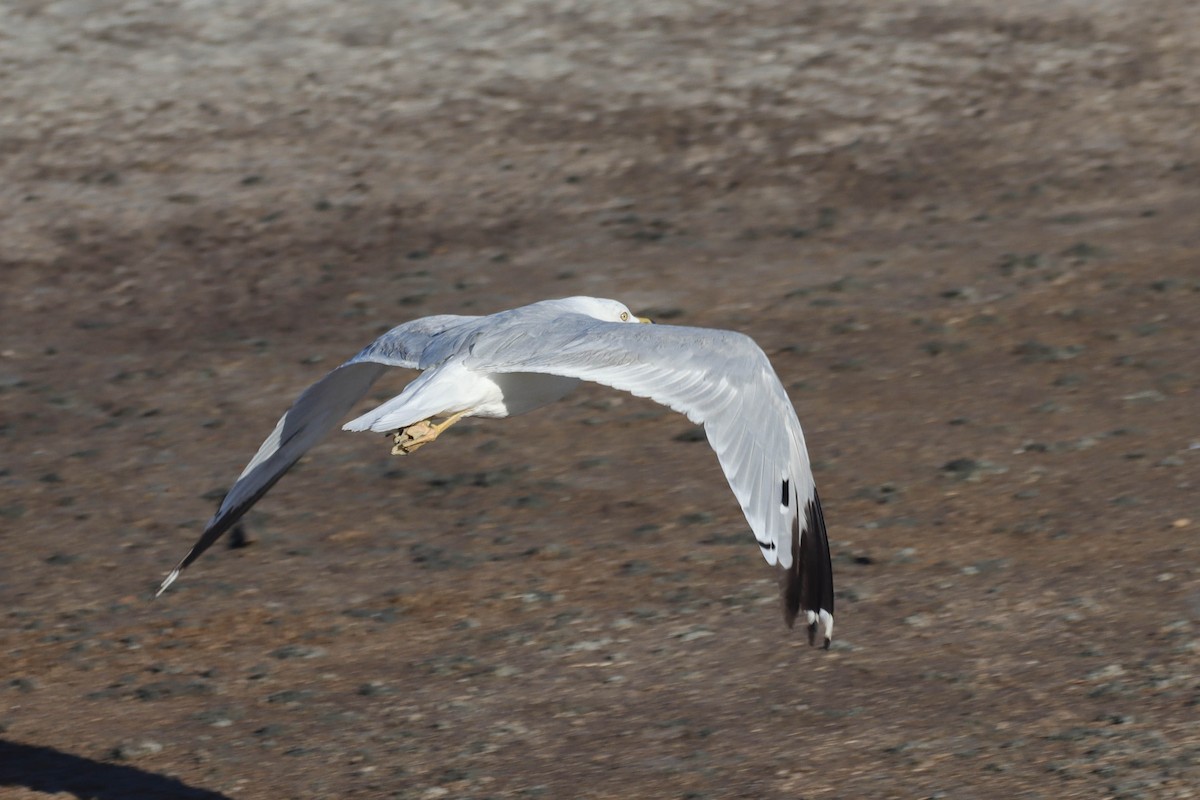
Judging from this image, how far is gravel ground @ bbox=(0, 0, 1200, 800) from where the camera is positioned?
741cm

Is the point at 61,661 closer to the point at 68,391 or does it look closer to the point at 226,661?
the point at 226,661

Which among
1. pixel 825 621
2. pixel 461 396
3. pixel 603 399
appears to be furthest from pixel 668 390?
pixel 603 399

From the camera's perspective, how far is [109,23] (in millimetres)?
16984

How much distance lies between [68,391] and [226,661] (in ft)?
12.4

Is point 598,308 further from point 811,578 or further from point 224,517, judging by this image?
point 811,578

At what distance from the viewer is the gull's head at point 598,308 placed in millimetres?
7379

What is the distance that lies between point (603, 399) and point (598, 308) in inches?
127

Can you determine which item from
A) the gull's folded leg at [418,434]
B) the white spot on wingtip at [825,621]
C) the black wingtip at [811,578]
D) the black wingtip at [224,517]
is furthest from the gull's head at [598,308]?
the white spot on wingtip at [825,621]

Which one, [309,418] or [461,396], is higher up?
[461,396]

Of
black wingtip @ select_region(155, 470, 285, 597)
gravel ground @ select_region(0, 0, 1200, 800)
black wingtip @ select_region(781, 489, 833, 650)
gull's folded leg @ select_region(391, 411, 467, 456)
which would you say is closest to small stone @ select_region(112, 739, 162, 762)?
gravel ground @ select_region(0, 0, 1200, 800)

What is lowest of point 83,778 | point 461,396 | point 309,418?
point 83,778

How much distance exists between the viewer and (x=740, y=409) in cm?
A: 604

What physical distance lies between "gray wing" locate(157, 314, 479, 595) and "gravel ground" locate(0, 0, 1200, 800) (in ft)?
3.31

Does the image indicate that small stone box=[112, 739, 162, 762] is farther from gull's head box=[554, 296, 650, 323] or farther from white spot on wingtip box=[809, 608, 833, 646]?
white spot on wingtip box=[809, 608, 833, 646]
